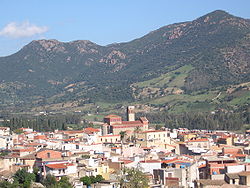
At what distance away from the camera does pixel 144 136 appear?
290 ft

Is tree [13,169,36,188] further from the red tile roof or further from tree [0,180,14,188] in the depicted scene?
the red tile roof

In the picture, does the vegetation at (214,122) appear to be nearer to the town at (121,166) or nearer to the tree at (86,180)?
the town at (121,166)

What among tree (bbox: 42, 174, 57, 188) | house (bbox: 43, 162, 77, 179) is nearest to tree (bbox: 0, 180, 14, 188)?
tree (bbox: 42, 174, 57, 188)

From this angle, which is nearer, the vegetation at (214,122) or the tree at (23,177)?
the tree at (23,177)

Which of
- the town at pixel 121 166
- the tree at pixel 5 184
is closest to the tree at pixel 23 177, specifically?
the town at pixel 121 166

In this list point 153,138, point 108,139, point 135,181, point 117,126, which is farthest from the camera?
point 117,126

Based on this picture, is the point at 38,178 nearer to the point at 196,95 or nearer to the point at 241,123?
the point at 241,123

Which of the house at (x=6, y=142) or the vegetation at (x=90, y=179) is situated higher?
the house at (x=6, y=142)

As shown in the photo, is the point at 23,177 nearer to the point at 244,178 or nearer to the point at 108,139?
the point at 244,178

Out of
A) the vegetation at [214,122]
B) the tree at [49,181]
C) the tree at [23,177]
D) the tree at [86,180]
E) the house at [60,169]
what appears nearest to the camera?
the tree at [86,180]

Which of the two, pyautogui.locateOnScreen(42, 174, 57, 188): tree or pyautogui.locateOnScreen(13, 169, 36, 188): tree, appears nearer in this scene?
pyautogui.locateOnScreen(42, 174, 57, 188): tree

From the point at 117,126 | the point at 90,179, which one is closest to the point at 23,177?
the point at 90,179

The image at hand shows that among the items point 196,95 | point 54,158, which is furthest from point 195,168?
point 196,95

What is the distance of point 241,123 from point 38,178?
251 feet
